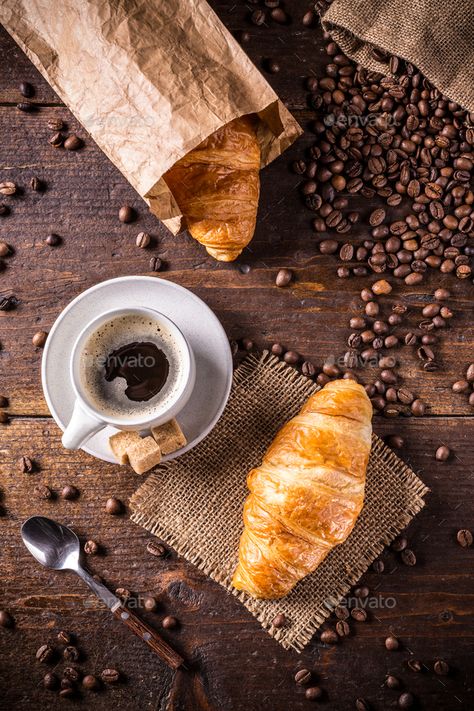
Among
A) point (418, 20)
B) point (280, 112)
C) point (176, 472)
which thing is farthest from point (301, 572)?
point (418, 20)

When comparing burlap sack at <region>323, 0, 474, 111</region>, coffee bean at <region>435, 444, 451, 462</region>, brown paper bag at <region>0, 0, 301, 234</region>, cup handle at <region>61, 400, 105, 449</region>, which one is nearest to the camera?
cup handle at <region>61, 400, 105, 449</region>

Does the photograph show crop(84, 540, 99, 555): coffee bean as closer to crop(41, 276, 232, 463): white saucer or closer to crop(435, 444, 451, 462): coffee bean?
crop(41, 276, 232, 463): white saucer

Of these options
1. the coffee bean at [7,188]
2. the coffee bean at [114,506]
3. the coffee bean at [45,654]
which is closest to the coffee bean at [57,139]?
the coffee bean at [7,188]

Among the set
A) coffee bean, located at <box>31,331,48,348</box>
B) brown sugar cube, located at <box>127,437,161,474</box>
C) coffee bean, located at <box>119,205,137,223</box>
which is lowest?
coffee bean, located at <box>31,331,48,348</box>

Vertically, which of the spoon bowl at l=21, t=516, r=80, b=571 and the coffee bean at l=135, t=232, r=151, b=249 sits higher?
the coffee bean at l=135, t=232, r=151, b=249

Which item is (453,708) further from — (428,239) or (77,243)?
(77,243)

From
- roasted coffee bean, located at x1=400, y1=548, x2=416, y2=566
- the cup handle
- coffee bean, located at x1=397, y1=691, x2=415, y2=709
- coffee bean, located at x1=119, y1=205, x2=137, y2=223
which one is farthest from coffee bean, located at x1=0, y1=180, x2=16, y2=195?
coffee bean, located at x1=397, y1=691, x2=415, y2=709

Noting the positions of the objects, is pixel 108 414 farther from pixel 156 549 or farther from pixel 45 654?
pixel 45 654
